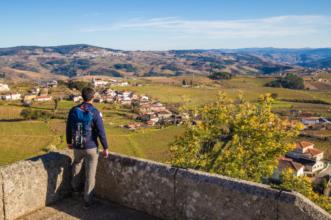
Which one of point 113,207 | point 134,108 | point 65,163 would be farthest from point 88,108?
point 134,108

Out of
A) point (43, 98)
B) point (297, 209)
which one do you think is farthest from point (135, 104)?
point (297, 209)

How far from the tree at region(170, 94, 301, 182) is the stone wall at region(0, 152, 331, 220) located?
5985 millimetres

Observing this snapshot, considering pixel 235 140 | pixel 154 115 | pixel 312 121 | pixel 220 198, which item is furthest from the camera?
pixel 154 115

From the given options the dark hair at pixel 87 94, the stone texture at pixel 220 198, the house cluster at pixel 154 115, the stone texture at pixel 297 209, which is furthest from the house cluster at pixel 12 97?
the stone texture at pixel 297 209

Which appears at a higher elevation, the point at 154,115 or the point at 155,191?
the point at 155,191

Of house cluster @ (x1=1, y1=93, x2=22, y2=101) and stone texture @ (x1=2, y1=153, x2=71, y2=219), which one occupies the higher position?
stone texture @ (x1=2, y1=153, x2=71, y2=219)

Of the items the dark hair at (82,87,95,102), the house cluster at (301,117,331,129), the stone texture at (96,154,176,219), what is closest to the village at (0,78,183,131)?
the house cluster at (301,117,331,129)

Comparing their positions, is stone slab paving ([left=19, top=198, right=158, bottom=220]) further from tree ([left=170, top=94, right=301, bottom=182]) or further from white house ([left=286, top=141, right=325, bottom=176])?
white house ([left=286, top=141, right=325, bottom=176])

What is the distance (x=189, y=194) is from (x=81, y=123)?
7.19 feet

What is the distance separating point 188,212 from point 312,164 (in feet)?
209

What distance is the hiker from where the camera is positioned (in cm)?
626

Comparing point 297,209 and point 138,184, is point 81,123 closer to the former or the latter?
point 138,184

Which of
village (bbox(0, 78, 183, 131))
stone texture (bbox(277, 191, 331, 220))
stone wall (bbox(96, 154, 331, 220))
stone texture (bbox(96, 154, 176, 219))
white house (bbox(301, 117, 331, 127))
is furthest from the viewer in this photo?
white house (bbox(301, 117, 331, 127))

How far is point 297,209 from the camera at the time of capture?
465cm
